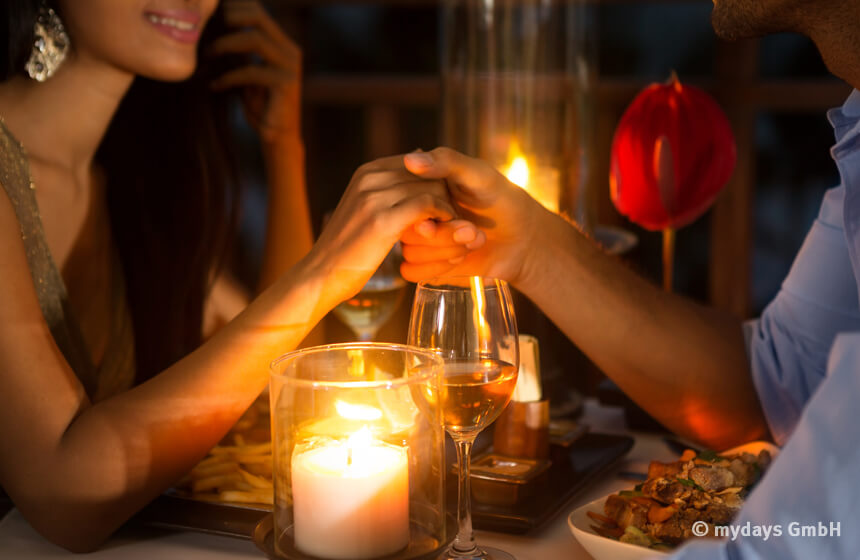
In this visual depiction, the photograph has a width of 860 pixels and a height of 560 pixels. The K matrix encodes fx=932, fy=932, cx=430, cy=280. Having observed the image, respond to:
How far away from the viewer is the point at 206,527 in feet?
3.16

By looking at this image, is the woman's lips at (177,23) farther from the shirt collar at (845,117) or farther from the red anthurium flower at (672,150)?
the shirt collar at (845,117)

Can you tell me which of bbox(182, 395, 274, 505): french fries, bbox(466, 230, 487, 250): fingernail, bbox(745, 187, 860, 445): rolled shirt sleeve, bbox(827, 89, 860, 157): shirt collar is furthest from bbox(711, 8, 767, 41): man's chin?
bbox(182, 395, 274, 505): french fries

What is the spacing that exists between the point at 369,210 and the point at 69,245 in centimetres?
85

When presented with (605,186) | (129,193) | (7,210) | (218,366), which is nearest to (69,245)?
(129,193)

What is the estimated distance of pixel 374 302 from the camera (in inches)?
52.9

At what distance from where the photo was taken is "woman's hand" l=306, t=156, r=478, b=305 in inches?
39.3

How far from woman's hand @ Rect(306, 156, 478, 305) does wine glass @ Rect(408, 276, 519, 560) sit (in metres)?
0.12

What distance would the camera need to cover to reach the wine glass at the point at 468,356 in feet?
2.82

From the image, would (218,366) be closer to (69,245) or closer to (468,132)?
(69,245)

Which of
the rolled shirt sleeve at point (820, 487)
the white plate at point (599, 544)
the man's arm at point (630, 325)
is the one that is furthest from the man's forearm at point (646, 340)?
the rolled shirt sleeve at point (820, 487)

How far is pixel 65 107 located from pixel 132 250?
29 cm

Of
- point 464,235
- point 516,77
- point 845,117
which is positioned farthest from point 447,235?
point 516,77

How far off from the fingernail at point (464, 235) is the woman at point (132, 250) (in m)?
0.03

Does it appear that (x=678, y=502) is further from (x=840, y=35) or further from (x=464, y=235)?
(x=840, y=35)
